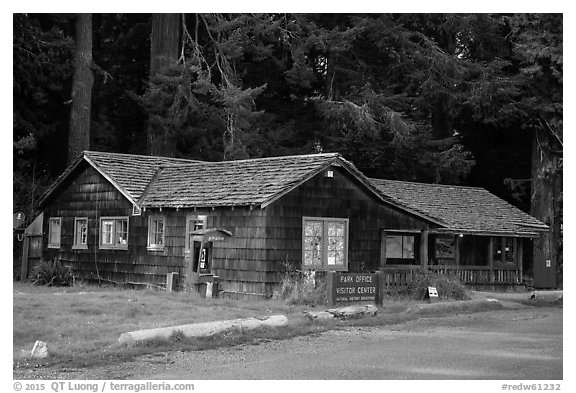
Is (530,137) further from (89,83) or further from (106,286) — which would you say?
(106,286)

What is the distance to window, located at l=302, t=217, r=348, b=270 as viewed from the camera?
25.8m

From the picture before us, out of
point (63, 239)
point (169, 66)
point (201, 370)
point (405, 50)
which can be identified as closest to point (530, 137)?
point (405, 50)

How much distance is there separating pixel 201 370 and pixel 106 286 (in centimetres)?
1565

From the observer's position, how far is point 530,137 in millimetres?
46594

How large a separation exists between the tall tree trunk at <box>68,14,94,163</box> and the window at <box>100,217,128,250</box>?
892 cm

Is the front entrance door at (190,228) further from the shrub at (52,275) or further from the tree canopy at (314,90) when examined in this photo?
the tree canopy at (314,90)

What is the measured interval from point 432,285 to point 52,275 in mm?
12076

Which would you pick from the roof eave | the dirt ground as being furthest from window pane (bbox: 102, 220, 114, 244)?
the dirt ground

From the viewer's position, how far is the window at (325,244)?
25812mm

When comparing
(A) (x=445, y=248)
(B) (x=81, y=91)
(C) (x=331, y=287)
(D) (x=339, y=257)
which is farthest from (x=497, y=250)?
(B) (x=81, y=91)

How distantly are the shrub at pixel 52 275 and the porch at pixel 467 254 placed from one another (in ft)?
35.4

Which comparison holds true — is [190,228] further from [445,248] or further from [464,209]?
[464,209]

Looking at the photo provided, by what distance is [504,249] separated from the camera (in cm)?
3522

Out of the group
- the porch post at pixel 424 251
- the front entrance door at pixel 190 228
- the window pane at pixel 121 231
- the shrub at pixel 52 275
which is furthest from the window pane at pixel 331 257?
the shrub at pixel 52 275
